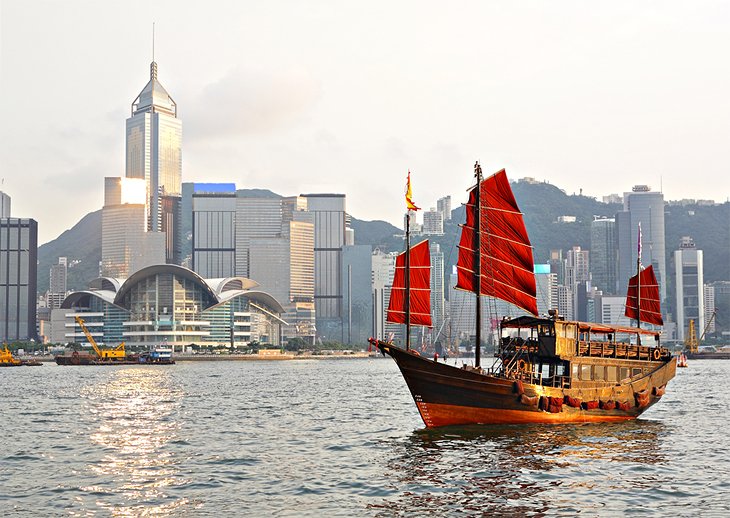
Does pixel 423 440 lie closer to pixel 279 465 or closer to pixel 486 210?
pixel 279 465

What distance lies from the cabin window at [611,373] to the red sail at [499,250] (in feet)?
19.1

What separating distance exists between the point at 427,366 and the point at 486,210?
1175 centimetres

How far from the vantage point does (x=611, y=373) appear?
188 feet

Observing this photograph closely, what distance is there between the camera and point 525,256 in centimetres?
5753

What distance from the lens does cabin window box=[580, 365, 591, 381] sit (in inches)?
2160

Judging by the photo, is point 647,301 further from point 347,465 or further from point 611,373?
point 347,465

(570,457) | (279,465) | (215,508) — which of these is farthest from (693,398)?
(215,508)

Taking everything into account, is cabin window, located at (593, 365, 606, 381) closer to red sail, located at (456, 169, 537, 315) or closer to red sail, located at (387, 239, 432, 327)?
red sail, located at (456, 169, 537, 315)

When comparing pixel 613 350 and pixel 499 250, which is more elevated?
pixel 499 250

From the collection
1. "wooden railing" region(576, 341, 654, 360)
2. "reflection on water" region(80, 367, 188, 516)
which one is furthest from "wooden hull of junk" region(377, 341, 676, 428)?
"reflection on water" region(80, 367, 188, 516)

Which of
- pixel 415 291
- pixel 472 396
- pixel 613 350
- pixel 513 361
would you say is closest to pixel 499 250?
pixel 415 291

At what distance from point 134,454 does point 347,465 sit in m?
10.8

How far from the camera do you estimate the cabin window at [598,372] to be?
183 ft

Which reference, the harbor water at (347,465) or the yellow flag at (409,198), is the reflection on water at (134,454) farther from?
the yellow flag at (409,198)
